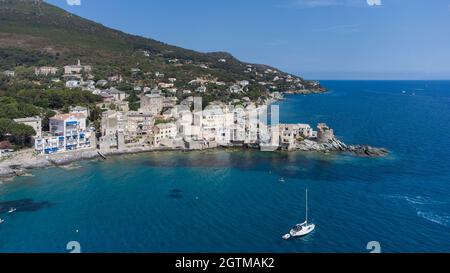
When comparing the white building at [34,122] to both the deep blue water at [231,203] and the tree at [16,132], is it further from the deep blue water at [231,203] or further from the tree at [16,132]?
the deep blue water at [231,203]

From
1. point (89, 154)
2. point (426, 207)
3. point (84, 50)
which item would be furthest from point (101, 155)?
point (84, 50)

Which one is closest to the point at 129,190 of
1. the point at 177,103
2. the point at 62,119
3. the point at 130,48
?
the point at 62,119

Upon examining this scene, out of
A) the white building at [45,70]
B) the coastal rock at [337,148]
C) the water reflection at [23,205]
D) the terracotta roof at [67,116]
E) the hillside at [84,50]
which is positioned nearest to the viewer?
the water reflection at [23,205]

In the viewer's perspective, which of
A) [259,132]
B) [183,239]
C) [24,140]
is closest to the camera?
[183,239]

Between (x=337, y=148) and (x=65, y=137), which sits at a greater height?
(x=65, y=137)

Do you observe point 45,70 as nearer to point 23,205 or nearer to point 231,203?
point 23,205

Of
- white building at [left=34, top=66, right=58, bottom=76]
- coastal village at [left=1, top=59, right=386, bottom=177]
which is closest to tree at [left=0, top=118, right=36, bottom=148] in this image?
coastal village at [left=1, top=59, right=386, bottom=177]

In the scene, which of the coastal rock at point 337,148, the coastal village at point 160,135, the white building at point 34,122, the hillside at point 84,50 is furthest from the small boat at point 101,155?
the hillside at point 84,50

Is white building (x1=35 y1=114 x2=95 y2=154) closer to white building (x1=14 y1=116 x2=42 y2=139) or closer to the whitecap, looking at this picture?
white building (x1=14 y1=116 x2=42 y2=139)
